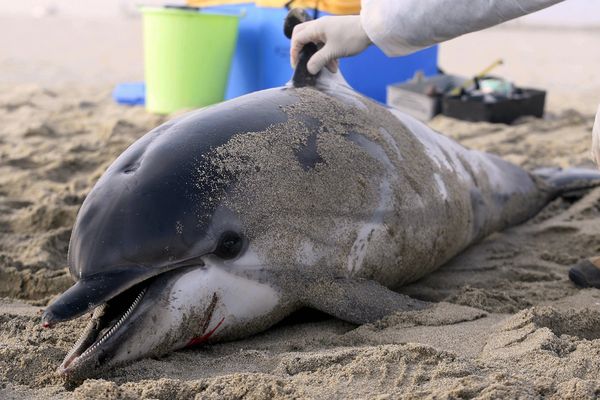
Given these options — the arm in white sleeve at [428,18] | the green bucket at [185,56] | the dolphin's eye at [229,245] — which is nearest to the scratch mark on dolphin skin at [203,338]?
the dolphin's eye at [229,245]

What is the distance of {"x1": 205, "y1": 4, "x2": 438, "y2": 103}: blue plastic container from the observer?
271 inches

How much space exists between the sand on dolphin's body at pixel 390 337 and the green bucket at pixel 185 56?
2510 mm

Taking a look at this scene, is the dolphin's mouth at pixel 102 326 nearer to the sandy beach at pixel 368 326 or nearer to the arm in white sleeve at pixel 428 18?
the sandy beach at pixel 368 326

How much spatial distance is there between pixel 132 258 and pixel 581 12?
2233cm

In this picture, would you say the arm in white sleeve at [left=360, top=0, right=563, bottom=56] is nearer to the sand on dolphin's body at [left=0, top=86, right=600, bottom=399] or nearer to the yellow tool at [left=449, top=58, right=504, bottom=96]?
the sand on dolphin's body at [left=0, top=86, right=600, bottom=399]

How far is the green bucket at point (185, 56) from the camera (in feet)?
22.8

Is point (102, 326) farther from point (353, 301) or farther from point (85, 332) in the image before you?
point (353, 301)

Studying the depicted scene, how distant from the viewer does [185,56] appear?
23.5ft

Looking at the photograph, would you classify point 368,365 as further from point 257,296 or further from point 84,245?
point 84,245

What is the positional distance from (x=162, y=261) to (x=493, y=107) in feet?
16.2

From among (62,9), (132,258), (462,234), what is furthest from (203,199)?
(62,9)

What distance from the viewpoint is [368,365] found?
2.32 m

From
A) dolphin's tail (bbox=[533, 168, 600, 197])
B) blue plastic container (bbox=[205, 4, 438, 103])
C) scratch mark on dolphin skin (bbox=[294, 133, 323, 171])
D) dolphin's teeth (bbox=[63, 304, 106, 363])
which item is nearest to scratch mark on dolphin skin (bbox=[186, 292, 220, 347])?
dolphin's teeth (bbox=[63, 304, 106, 363])

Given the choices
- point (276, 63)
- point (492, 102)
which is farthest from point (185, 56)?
point (492, 102)
